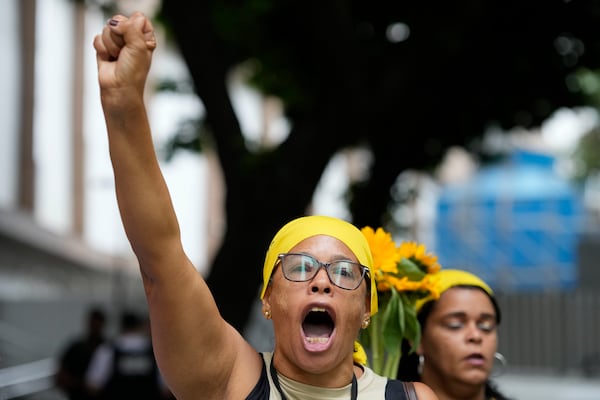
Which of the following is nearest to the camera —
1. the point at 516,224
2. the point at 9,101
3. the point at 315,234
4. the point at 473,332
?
the point at 315,234

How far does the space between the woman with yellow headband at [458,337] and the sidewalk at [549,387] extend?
454 inches

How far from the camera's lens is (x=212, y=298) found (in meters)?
2.30

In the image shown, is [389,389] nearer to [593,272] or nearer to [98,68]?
[98,68]

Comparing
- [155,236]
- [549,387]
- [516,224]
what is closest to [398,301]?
[155,236]

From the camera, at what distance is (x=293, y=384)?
93.8 inches

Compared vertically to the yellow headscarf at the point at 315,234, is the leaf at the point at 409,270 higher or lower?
higher

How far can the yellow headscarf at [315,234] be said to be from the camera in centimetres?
245

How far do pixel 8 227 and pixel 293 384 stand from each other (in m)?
Result: 20.4

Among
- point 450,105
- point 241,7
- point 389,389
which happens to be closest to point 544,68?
point 450,105

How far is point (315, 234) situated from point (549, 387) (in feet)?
54.0

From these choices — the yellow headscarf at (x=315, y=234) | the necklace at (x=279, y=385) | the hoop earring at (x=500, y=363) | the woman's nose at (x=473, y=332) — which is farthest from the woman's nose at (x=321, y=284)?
the hoop earring at (x=500, y=363)

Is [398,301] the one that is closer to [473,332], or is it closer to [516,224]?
[473,332]

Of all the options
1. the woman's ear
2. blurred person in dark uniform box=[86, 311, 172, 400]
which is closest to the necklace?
the woman's ear

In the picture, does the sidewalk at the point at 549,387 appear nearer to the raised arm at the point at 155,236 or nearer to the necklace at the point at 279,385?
the necklace at the point at 279,385
